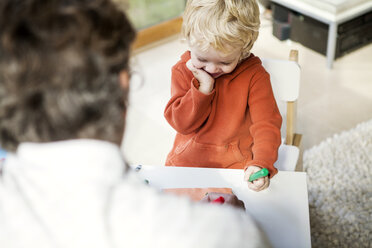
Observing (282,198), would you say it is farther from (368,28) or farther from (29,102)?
(368,28)

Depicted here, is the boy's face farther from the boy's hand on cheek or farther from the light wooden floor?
the light wooden floor

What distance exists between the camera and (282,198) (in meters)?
1.06

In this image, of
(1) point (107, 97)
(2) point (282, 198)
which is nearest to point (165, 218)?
(1) point (107, 97)

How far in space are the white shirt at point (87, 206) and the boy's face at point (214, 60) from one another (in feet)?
2.31

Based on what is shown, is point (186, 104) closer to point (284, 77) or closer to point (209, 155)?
point (209, 155)

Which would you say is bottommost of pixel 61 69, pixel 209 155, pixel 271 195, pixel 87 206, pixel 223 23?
pixel 209 155

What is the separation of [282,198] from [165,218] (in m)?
0.60

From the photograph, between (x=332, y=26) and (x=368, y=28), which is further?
(x=368, y=28)

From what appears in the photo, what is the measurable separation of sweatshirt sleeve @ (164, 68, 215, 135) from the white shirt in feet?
2.35

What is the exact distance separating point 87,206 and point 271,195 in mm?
651

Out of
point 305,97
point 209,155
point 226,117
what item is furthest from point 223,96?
point 305,97

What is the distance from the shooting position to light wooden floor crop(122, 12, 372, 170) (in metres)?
2.23

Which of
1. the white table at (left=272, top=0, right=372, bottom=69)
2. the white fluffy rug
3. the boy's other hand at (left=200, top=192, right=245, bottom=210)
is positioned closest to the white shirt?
the boy's other hand at (left=200, top=192, right=245, bottom=210)

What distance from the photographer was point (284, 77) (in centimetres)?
143
